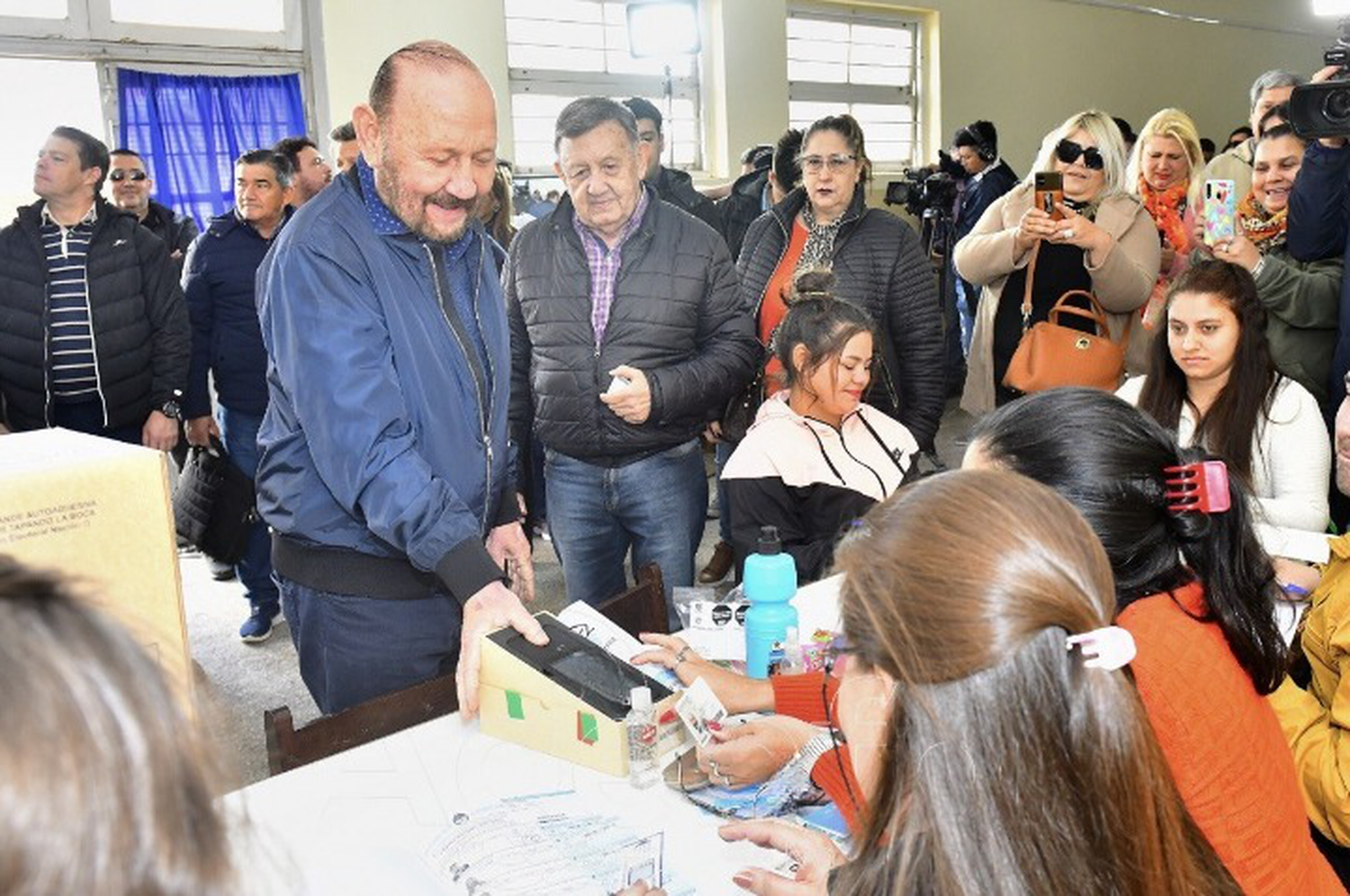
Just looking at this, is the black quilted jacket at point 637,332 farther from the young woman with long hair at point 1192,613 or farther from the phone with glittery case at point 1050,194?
the young woman with long hair at point 1192,613

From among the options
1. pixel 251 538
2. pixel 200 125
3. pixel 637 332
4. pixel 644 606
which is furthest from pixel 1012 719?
pixel 200 125

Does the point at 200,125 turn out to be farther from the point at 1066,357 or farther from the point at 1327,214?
the point at 1327,214

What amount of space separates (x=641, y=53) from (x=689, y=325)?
4.33m

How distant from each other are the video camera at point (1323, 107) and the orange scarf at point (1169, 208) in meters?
1.17

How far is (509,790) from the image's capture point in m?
1.34

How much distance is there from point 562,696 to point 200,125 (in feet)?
16.2

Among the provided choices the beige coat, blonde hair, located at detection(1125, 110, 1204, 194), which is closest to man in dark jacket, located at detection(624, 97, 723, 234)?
the beige coat

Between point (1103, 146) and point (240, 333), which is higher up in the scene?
point (1103, 146)

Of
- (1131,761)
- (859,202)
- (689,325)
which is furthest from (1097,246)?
(1131,761)

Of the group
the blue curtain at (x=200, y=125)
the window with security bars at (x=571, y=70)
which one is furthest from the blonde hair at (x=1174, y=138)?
the blue curtain at (x=200, y=125)


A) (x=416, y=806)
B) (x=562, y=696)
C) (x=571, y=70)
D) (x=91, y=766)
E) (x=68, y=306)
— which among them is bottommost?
(x=416, y=806)

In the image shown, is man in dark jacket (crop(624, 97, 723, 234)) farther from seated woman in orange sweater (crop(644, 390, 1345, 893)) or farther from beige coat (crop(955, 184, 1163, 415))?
seated woman in orange sweater (crop(644, 390, 1345, 893))

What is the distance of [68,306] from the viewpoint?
3.22 meters

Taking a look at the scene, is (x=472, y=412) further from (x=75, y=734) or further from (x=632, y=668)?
(x=75, y=734)
